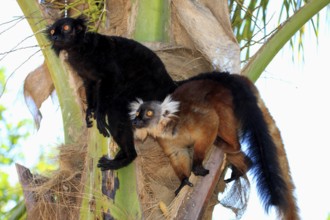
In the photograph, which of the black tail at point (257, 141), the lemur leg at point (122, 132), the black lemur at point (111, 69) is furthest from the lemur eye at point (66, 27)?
the black tail at point (257, 141)

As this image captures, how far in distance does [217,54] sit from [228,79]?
31 cm

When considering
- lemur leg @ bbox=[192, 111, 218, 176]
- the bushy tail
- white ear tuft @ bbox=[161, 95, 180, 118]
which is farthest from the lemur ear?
lemur leg @ bbox=[192, 111, 218, 176]

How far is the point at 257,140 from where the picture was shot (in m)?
4.46

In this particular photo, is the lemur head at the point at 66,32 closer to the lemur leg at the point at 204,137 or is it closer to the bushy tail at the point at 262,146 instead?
the bushy tail at the point at 262,146

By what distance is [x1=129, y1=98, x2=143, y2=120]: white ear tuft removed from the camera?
4961mm

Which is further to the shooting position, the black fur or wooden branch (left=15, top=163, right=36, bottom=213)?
wooden branch (left=15, top=163, right=36, bottom=213)

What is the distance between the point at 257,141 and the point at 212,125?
39 centimetres

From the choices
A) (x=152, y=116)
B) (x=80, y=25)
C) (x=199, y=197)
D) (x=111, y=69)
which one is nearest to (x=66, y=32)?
(x=80, y=25)

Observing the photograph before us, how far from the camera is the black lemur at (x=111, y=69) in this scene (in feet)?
15.8

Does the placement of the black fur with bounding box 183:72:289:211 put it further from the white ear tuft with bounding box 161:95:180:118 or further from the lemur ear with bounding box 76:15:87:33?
the lemur ear with bounding box 76:15:87:33

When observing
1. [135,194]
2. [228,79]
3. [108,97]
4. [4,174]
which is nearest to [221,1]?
[228,79]

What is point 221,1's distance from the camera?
5.39 metres

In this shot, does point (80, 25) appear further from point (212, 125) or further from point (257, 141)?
point (257, 141)

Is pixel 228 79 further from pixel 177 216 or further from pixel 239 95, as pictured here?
pixel 177 216
